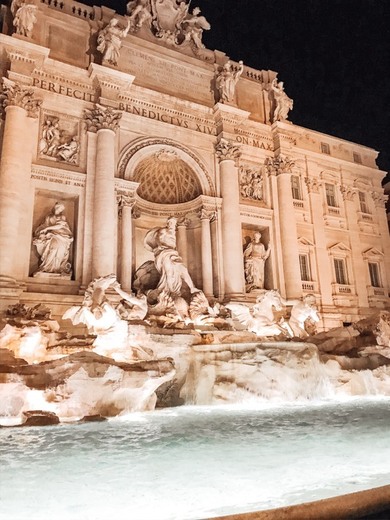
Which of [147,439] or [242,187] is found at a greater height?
[242,187]

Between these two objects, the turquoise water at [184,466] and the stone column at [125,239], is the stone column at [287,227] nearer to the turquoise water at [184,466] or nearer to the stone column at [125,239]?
the stone column at [125,239]

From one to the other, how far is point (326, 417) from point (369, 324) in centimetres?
863

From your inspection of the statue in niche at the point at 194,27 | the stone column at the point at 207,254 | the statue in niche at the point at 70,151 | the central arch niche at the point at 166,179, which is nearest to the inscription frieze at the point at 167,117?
the central arch niche at the point at 166,179

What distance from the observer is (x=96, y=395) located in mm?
7785

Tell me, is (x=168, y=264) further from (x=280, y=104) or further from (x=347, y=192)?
(x=347, y=192)

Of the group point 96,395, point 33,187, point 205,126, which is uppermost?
point 205,126

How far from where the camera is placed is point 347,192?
22.9 metres

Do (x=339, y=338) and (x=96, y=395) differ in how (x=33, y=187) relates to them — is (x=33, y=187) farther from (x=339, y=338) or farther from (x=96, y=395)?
(x=339, y=338)

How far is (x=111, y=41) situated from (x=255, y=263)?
1023 cm

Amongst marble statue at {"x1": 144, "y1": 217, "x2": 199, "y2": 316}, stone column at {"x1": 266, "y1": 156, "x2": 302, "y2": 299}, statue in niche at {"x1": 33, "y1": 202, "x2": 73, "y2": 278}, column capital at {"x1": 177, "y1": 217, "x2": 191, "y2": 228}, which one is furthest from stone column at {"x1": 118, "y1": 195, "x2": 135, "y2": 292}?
stone column at {"x1": 266, "y1": 156, "x2": 302, "y2": 299}

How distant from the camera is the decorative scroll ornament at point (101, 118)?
15.4 meters

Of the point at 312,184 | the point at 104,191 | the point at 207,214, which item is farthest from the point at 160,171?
the point at 312,184

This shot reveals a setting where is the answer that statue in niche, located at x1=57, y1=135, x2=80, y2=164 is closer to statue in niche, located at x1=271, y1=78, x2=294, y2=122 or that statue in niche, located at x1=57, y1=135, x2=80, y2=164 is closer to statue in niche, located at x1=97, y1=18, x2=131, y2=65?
statue in niche, located at x1=97, y1=18, x2=131, y2=65

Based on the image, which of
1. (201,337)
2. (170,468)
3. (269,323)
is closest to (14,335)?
(201,337)
